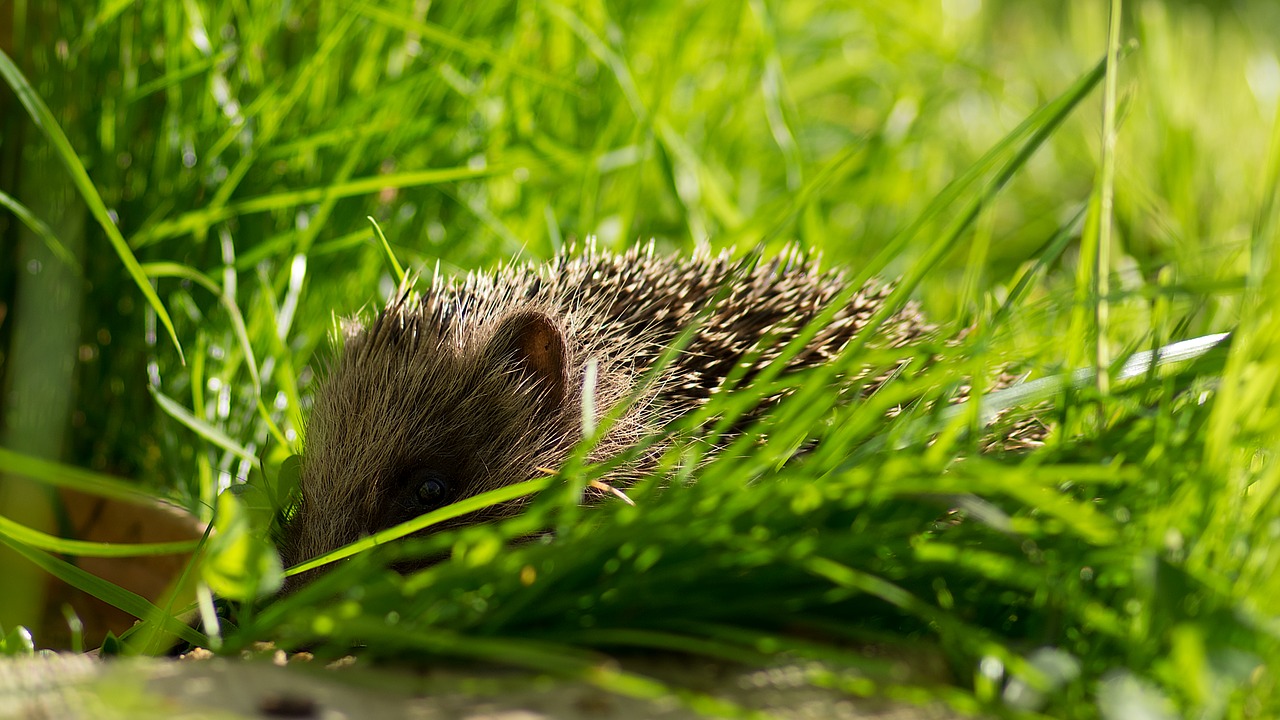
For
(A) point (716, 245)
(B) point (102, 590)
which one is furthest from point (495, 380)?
(A) point (716, 245)

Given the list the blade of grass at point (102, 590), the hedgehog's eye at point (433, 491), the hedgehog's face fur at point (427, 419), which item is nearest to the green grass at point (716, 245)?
the blade of grass at point (102, 590)

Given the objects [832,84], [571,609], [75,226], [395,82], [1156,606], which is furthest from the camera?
[832,84]

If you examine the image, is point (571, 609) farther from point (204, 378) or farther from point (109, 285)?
point (109, 285)

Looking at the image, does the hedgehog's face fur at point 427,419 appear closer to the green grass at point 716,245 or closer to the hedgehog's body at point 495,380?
→ the hedgehog's body at point 495,380

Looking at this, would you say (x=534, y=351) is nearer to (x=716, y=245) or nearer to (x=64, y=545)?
(x=64, y=545)

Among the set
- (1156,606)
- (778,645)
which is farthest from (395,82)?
(1156,606)

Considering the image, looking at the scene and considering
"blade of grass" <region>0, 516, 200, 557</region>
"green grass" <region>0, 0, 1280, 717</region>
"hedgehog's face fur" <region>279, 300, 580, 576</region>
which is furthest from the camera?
"hedgehog's face fur" <region>279, 300, 580, 576</region>

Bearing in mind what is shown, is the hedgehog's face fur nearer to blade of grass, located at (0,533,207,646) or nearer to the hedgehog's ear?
the hedgehog's ear

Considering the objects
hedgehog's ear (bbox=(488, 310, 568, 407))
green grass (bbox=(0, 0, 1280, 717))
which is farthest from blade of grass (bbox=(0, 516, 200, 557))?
hedgehog's ear (bbox=(488, 310, 568, 407))
